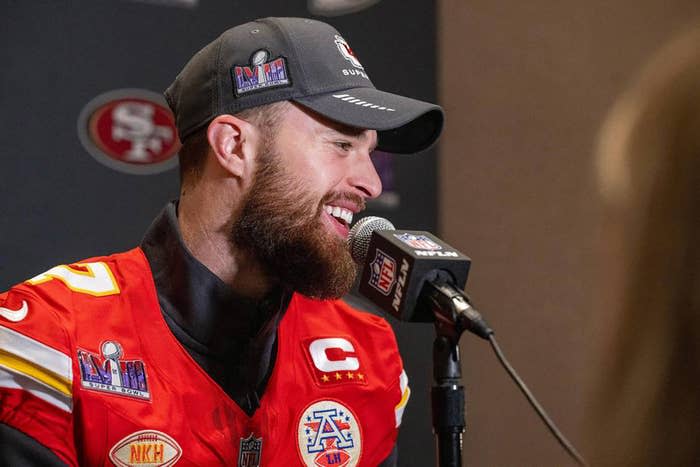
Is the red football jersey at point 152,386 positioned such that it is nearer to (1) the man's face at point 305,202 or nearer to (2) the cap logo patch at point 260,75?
(1) the man's face at point 305,202

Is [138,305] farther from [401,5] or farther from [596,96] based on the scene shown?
[596,96]

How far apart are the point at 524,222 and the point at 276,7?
2.81 ft

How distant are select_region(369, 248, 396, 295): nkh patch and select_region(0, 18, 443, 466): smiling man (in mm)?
423

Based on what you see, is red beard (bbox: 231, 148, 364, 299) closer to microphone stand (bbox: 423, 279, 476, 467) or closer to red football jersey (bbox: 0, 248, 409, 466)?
red football jersey (bbox: 0, 248, 409, 466)

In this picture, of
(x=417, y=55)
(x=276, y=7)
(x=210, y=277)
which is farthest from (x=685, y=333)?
(x=417, y=55)

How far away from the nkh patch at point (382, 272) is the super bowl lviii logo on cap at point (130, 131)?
2.95 ft

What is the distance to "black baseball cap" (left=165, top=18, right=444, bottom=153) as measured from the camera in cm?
152

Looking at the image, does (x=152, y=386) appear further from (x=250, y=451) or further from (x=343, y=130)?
(x=343, y=130)

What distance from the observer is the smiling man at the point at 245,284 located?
138 centimetres

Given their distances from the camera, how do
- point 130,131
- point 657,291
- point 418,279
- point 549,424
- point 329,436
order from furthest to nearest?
point 130,131 → point 329,436 → point 418,279 → point 549,424 → point 657,291

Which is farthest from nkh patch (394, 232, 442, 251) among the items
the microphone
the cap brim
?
the cap brim

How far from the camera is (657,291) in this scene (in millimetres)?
555

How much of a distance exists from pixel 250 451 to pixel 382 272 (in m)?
0.53

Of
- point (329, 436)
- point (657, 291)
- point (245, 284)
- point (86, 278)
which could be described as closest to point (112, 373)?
point (86, 278)
